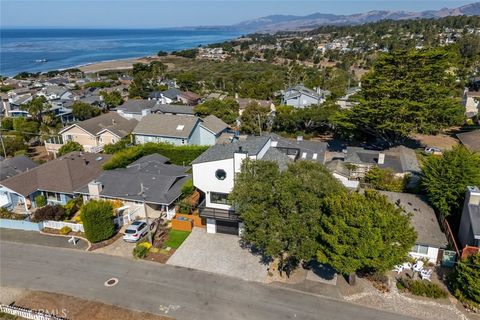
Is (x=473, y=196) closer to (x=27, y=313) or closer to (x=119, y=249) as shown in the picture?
(x=119, y=249)

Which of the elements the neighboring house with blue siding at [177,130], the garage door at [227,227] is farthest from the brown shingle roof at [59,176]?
the garage door at [227,227]

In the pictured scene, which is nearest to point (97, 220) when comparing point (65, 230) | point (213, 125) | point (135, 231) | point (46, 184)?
point (135, 231)

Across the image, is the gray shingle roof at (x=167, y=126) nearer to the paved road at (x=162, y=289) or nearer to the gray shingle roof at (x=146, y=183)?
the gray shingle roof at (x=146, y=183)

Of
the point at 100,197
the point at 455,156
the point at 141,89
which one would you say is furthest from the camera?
the point at 141,89

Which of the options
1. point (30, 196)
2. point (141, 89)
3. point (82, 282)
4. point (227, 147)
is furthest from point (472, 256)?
point (141, 89)

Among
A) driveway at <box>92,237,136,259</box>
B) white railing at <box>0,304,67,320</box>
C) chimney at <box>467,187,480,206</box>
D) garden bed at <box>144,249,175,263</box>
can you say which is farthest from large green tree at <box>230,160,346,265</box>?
white railing at <box>0,304,67,320</box>

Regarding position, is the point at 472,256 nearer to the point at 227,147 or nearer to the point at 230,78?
the point at 227,147
